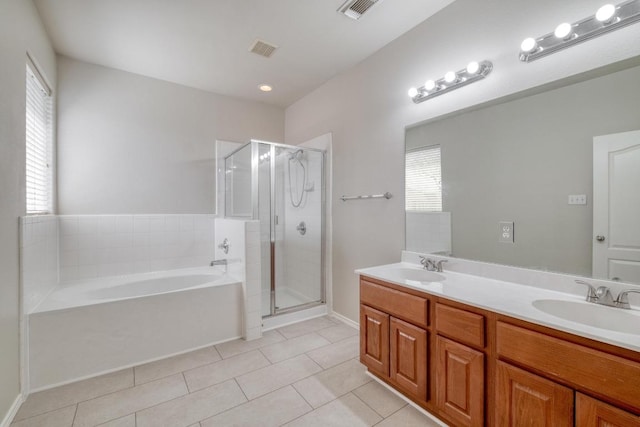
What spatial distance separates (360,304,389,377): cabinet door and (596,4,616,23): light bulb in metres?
1.93

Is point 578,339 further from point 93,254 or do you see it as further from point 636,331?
point 93,254

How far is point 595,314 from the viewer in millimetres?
1306

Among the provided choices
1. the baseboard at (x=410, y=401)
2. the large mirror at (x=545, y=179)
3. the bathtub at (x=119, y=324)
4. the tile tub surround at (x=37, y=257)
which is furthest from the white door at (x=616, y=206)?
the tile tub surround at (x=37, y=257)

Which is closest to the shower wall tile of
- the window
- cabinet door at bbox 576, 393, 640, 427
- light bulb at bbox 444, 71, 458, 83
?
the window

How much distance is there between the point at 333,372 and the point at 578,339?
157 centimetres

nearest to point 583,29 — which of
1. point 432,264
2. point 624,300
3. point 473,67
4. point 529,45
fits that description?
point 529,45

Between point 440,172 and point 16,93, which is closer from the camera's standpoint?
point 16,93

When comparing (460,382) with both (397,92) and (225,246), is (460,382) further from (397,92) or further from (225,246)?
(225,246)

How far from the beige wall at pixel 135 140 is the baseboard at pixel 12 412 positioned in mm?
1641

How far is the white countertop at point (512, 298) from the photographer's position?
1018 millimetres

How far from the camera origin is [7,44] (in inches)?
64.8

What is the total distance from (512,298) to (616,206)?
66 cm

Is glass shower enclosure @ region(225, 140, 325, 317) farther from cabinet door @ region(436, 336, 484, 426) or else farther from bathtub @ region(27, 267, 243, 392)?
cabinet door @ region(436, 336, 484, 426)

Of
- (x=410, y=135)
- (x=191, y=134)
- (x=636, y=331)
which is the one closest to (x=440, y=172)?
(x=410, y=135)
